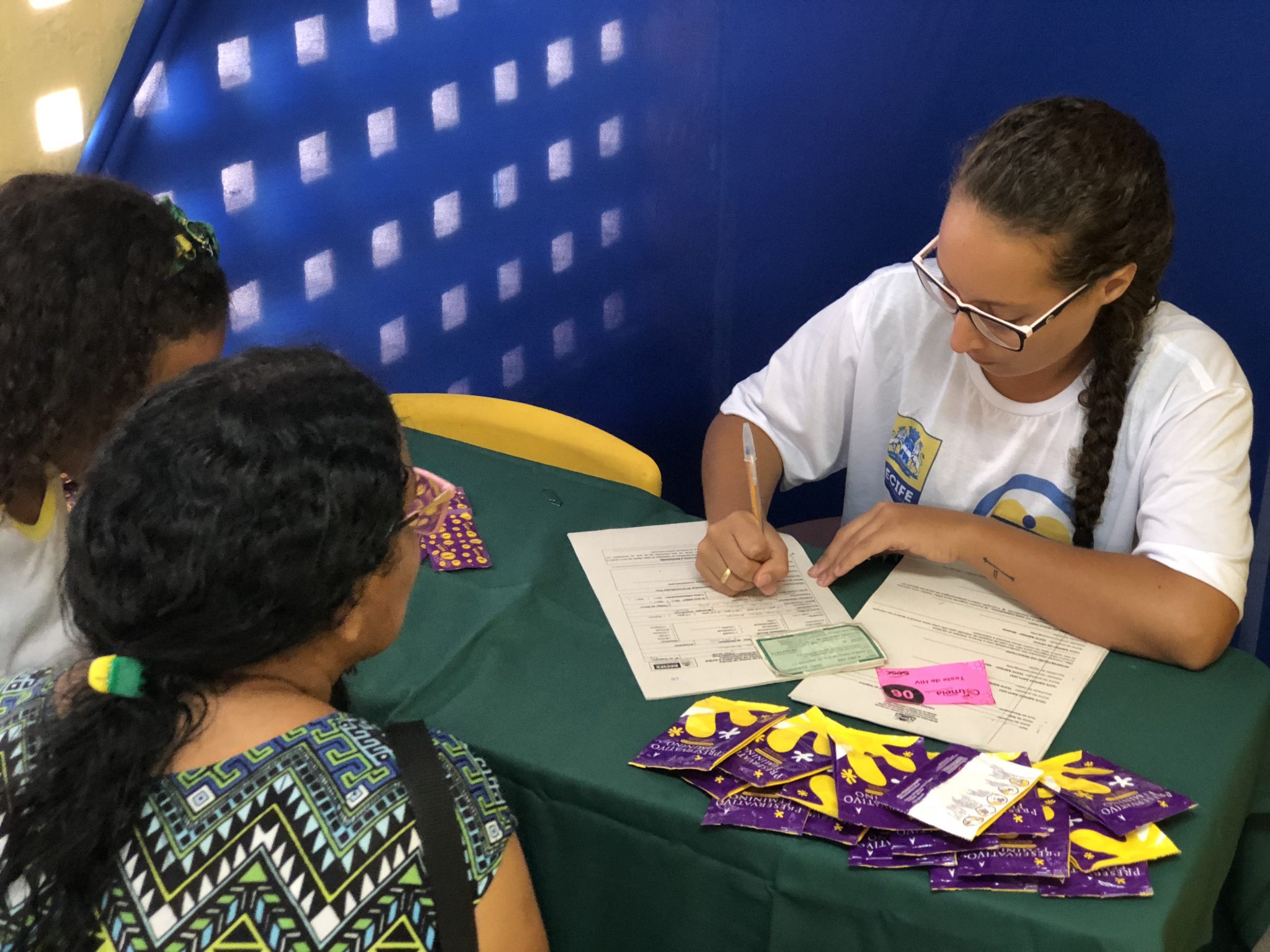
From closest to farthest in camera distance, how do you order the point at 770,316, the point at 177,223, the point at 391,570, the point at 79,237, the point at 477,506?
the point at 391,570, the point at 79,237, the point at 177,223, the point at 477,506, the point at 770,316

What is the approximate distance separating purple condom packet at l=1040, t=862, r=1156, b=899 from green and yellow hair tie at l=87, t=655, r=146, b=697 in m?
0.74

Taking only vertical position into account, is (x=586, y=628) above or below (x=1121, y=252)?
below

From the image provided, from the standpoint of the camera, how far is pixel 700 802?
106 cm

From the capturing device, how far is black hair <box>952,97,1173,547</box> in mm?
1340

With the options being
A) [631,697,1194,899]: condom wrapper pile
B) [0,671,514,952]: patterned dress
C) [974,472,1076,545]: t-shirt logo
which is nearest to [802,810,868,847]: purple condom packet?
[631,697,1194,899]: condom wrapper pile

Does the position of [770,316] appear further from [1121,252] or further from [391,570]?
[391,570]

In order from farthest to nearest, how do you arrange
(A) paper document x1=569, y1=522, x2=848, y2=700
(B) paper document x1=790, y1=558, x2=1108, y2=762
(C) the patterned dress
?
(A) paper document x1=569, y1=522, x2=848, y2=700 < (B) paper document x1=790, y1=558, x2=1108, y2=762 < (C) the patterned dress

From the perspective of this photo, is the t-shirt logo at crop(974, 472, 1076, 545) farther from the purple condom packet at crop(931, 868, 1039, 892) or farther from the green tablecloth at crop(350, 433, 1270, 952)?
the purple condom packet at crop(931, 868, 1039, 892)

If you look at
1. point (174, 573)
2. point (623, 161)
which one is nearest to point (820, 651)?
point (174, 573)

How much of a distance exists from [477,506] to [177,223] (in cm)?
54

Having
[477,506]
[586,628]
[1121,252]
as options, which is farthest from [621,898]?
[1121,252]

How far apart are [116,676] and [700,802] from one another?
51 centimetres

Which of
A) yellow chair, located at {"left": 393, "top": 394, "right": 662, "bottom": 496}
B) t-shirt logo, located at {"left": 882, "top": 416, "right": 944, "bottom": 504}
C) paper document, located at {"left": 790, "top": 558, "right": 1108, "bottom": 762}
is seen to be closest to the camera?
paper document, located at {"left": 790, "top": 558, "right": 1108, "bottom": 762}

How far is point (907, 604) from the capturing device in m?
1.40
